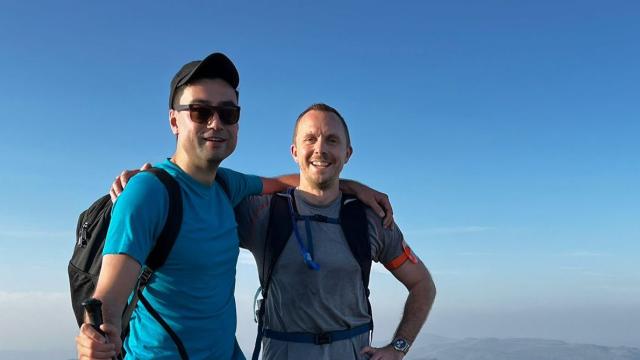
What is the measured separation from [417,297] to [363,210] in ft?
5.44

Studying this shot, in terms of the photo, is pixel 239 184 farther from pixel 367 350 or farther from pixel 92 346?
pixel 92 346

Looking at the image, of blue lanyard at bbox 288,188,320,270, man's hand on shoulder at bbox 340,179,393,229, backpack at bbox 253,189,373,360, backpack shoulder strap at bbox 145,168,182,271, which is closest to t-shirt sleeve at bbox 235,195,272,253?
backpack at bbox 253,189,373,360

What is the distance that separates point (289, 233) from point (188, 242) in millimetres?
2221

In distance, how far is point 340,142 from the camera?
7.21 m

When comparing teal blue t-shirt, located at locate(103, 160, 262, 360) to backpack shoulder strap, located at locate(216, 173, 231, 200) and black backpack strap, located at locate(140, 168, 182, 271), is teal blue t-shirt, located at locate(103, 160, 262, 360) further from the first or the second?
backpack shoulder strap, located at locate(216, 173, 231, 200)

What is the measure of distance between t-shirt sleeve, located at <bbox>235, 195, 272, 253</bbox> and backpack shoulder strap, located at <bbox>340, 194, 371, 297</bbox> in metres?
1.06

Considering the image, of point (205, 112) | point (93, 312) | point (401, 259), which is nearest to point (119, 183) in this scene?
point (205, 112)

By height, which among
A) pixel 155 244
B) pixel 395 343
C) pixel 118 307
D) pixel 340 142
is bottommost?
pixel 395 343

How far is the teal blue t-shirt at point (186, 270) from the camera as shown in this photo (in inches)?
173

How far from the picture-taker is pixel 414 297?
781 cm

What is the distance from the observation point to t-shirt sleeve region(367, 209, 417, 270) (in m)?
7.30

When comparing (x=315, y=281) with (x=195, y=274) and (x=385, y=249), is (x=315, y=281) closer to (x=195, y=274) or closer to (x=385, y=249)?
(x=385, y=249)

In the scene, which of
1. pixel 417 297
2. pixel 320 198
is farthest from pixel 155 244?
pixel 417 297

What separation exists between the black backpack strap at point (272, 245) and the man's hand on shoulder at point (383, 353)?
143cm
